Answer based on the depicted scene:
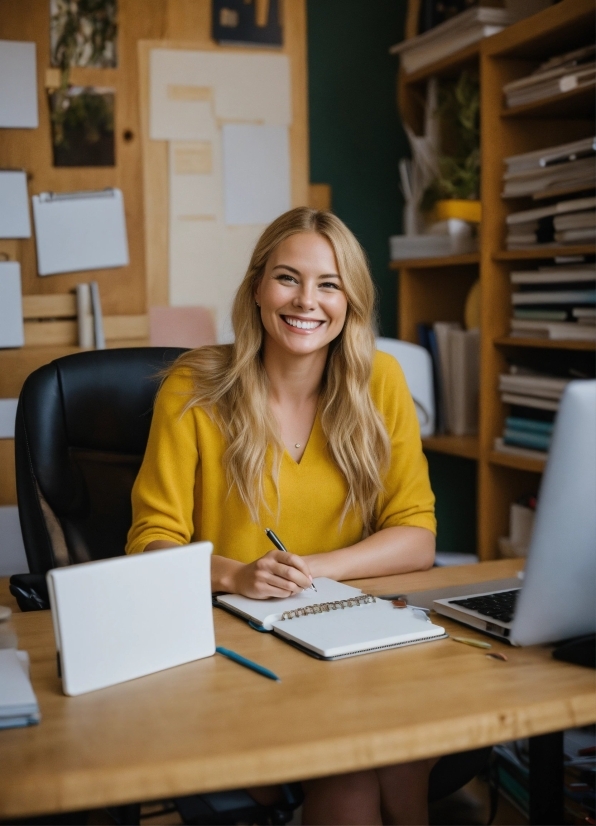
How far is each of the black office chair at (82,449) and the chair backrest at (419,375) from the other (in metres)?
1.22

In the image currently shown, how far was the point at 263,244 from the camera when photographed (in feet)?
6.28

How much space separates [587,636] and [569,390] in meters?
0.33

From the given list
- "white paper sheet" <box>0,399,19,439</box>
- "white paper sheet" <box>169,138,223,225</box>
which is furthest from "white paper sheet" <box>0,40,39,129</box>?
"white paper sheet" <box>0,399,19,439</box>

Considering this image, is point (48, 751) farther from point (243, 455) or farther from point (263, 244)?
point (263, 244)

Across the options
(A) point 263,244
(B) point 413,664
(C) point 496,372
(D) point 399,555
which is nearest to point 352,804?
(B) point 413,664

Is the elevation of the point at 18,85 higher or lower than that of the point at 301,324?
higher

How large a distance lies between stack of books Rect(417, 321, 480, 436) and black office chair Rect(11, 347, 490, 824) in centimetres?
139

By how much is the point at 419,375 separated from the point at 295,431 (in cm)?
130

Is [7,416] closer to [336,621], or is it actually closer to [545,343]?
[545,343]

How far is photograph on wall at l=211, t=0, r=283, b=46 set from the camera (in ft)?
9.30

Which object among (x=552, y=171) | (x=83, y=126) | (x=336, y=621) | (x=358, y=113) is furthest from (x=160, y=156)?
(x=336, y=621)

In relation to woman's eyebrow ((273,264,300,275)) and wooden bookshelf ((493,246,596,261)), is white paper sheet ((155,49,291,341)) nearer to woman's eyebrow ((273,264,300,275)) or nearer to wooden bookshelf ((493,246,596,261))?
wooden bookshelf ((493,246,596,261))

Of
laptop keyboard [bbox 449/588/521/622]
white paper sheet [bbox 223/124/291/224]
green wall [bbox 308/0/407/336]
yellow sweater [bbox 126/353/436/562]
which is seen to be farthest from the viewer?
green wall [bbox 308/0/407/336]

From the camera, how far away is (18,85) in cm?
262
